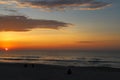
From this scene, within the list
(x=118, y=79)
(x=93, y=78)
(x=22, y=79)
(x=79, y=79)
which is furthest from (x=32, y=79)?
(x=118, y=79)

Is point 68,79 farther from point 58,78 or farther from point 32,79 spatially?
point 32,79

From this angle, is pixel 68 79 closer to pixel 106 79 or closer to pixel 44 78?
pixel 44 78

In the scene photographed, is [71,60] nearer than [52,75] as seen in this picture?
No

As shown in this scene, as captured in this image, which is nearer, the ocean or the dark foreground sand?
the dark foreground sand

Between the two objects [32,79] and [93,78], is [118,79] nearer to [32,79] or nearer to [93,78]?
[93,78]

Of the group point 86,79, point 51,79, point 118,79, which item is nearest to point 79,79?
point 86,79

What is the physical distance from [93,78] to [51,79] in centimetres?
409

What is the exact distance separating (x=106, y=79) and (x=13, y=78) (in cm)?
835

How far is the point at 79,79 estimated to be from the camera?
22828 millimetres

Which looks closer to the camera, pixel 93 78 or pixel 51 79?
pixel 51 79

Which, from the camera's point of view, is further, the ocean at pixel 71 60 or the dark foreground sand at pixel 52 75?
the ocean at pixel 71 60

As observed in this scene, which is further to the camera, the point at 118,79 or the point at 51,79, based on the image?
the point at 118,79

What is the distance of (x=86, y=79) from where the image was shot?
23.2m

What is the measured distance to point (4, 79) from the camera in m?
21.8
